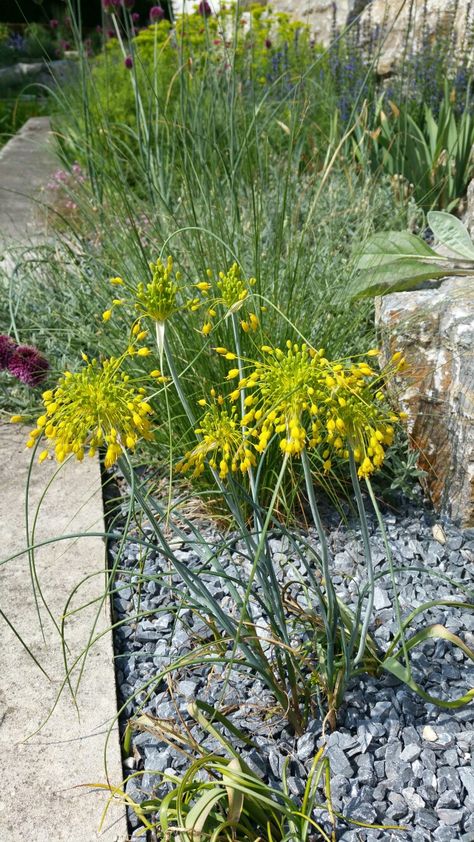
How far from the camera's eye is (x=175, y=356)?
2582 mm

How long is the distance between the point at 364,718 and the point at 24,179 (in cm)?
616

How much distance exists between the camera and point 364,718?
1864 mm

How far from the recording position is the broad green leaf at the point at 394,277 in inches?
109

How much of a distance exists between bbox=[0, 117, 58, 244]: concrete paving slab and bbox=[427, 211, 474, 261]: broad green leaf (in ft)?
8.86

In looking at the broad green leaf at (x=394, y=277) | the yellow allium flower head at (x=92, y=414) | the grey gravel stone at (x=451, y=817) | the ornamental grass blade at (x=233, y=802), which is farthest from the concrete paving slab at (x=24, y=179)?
the grey gravel stone at (x=451, y=817)

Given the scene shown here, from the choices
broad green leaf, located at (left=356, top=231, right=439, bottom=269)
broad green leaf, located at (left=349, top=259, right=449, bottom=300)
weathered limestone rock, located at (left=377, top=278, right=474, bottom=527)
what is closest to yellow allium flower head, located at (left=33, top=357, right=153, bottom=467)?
weathered limestone rock, located at (left=377, top=278, right=474, bottom=527)

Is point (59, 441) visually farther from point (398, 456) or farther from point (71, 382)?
point (398, 456)

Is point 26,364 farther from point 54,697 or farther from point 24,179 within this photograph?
point 24,179

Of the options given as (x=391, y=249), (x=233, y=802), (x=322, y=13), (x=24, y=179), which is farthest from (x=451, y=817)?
(x=322, y=13)

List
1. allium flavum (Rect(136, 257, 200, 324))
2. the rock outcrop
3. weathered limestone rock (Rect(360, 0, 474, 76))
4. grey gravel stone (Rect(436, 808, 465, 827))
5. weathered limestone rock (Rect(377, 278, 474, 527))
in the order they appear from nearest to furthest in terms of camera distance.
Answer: allium flavum (Rect(136, 257, 200, 324)) < grey gravel stone (Rect(436, 808, 465, 827)) < weathered limestone rock (Rect(377, 278, 474, 527)) < the rock outcrop < weathered limestone rock (Rect(360, 0, 474, 76))

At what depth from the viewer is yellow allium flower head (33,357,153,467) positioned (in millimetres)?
1383

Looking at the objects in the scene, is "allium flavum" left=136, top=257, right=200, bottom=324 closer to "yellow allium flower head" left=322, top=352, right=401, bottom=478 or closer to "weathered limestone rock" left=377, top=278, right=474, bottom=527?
"yellow allium flower head" left=322, top=352, right=401, bottom=478

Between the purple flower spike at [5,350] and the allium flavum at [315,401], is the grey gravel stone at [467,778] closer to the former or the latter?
the allium flavum at [315,401]

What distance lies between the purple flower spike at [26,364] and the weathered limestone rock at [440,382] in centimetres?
114
